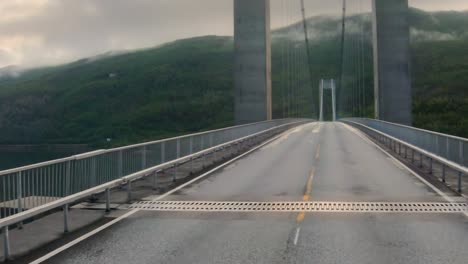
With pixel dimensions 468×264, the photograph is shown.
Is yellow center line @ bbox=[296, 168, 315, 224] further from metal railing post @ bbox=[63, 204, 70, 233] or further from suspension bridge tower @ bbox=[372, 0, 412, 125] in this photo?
suspension bridge tower @ bbox=[372, 0, 412, 125]

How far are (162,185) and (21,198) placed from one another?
22.1 feet

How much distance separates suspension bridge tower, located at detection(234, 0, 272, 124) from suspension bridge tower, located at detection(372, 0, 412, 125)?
347 inches

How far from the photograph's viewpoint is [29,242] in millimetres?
8938

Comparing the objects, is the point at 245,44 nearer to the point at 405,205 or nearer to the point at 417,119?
the point at 405,205

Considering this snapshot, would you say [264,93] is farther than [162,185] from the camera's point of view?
Yes

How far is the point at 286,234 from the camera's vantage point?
9391 millimetres

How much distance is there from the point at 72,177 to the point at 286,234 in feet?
15.8

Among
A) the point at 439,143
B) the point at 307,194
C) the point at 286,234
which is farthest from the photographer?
the point at 439,143

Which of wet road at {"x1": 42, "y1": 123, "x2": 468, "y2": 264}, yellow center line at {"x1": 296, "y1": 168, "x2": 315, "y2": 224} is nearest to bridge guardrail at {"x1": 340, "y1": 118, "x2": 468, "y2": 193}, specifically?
wet road at {"x1": 42, "y1": 123, "x2": 468, "y2": 264}

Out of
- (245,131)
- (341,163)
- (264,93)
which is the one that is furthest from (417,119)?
(341,163)

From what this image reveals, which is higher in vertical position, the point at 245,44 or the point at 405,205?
the point at 245,44

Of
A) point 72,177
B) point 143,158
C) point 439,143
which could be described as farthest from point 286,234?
point 439,143

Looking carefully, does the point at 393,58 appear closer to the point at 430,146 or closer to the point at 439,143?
the point at 430,146

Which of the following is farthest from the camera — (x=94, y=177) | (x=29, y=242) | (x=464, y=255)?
(x=94, y=177)
